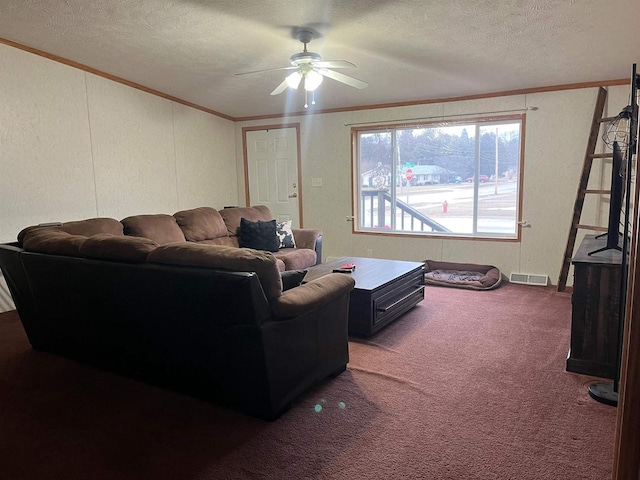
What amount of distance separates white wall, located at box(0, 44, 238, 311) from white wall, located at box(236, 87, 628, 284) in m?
1.79

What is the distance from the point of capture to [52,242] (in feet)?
8.50

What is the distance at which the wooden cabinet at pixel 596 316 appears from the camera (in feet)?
8.11

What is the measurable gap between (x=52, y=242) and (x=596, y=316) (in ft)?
10.6

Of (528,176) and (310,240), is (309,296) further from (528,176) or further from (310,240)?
(528,176)

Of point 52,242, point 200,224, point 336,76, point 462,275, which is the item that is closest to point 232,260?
point 52,242

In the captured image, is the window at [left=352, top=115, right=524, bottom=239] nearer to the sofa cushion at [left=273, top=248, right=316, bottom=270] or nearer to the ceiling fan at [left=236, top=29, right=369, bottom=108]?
the sofa cushion at [left=273, top=248, right=316, bottom=270]

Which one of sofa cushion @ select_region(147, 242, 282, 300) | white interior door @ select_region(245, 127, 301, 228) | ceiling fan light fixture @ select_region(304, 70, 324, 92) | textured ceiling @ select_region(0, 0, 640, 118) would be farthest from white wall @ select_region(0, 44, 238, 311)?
sofa cushion @ select_region(147, 242, 282, 300)

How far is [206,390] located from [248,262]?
2.56 ft

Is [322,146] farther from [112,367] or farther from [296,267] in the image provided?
[112,367]

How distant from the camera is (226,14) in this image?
308 centimetres

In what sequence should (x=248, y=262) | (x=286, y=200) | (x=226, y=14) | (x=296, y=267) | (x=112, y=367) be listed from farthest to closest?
1. (x=286, y=200)
2. (x=296, y=267)
3. (x=226, y=14)
4. (x=112, y=367)
5. (x=248, y=262)

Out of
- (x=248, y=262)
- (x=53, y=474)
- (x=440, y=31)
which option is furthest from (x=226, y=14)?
A: (x=53, y=474)

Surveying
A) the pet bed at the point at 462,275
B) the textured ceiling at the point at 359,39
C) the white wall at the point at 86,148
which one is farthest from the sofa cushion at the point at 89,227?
the pet bed at the point at 462,275

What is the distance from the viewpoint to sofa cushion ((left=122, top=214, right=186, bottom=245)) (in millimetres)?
3980
